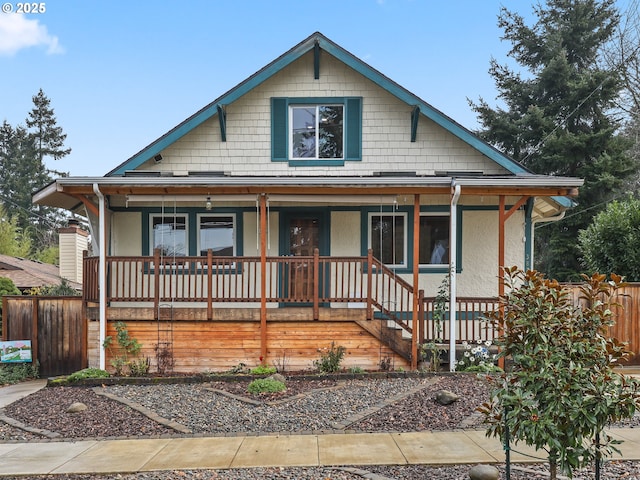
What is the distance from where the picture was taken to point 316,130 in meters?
11.0

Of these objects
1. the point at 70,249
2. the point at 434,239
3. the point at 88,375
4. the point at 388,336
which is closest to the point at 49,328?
the point at 88,375

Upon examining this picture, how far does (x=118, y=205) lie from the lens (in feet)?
34.6

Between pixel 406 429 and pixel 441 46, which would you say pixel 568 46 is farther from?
pixel 406 429

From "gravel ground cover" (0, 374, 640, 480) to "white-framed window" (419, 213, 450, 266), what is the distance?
3.09m

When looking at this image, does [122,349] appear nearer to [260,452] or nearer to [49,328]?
[49,328]

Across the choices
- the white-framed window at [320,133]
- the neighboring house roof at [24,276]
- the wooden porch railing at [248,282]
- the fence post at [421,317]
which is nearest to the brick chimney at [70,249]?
the neighboring house roof at [24,276]

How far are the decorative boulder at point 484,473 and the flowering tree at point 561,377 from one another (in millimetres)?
636

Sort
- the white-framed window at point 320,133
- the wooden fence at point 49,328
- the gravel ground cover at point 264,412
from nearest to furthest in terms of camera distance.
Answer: the gravel ground cover at point 264,412 → the wooden fence at point 49,328 → the white-framed window at point 320,133

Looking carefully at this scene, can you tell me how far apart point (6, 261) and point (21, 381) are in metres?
11.2

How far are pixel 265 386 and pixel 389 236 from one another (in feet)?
15.4

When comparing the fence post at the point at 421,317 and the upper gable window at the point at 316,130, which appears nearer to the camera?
the fence post at the point at 421,317

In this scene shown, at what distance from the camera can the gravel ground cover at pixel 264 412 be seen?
4.71 metres

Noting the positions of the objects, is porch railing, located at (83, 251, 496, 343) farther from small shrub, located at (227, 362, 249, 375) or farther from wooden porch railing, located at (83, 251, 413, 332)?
small shrub, located at (227, 362, 249, 375)

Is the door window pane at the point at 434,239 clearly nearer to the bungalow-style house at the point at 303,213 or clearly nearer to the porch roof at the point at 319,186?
the bungalow-style house at the point at 303,213
